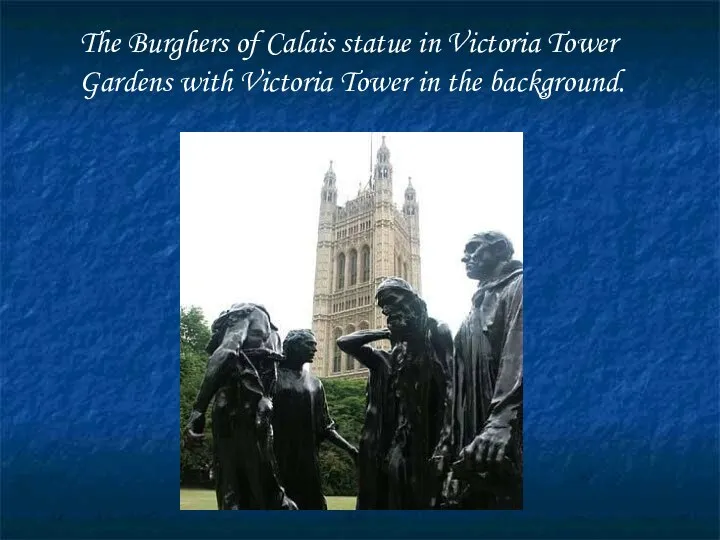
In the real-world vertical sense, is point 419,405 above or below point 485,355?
below

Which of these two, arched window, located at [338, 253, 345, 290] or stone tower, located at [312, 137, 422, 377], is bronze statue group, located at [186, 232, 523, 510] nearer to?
stone tower, located at [312, 137, 422, 377]

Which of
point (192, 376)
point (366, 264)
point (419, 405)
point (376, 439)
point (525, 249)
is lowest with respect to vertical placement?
point (376, 439)

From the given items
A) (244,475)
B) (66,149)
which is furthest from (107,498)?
(66,149)

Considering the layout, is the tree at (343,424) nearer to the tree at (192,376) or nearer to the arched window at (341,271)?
the tree at (192,376)

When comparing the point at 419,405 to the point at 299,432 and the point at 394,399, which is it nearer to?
the point at 394,399

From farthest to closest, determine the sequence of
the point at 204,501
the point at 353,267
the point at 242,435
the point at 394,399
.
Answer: the point at 353,267 → the point at 204,501 → the point at 394,399 → the point at 242,435

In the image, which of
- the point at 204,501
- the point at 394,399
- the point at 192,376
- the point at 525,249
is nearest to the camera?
the point at 394,399

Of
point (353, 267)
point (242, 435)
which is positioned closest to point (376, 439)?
point (242, 435)

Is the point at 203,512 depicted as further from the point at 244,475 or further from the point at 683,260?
the point at 683,260
